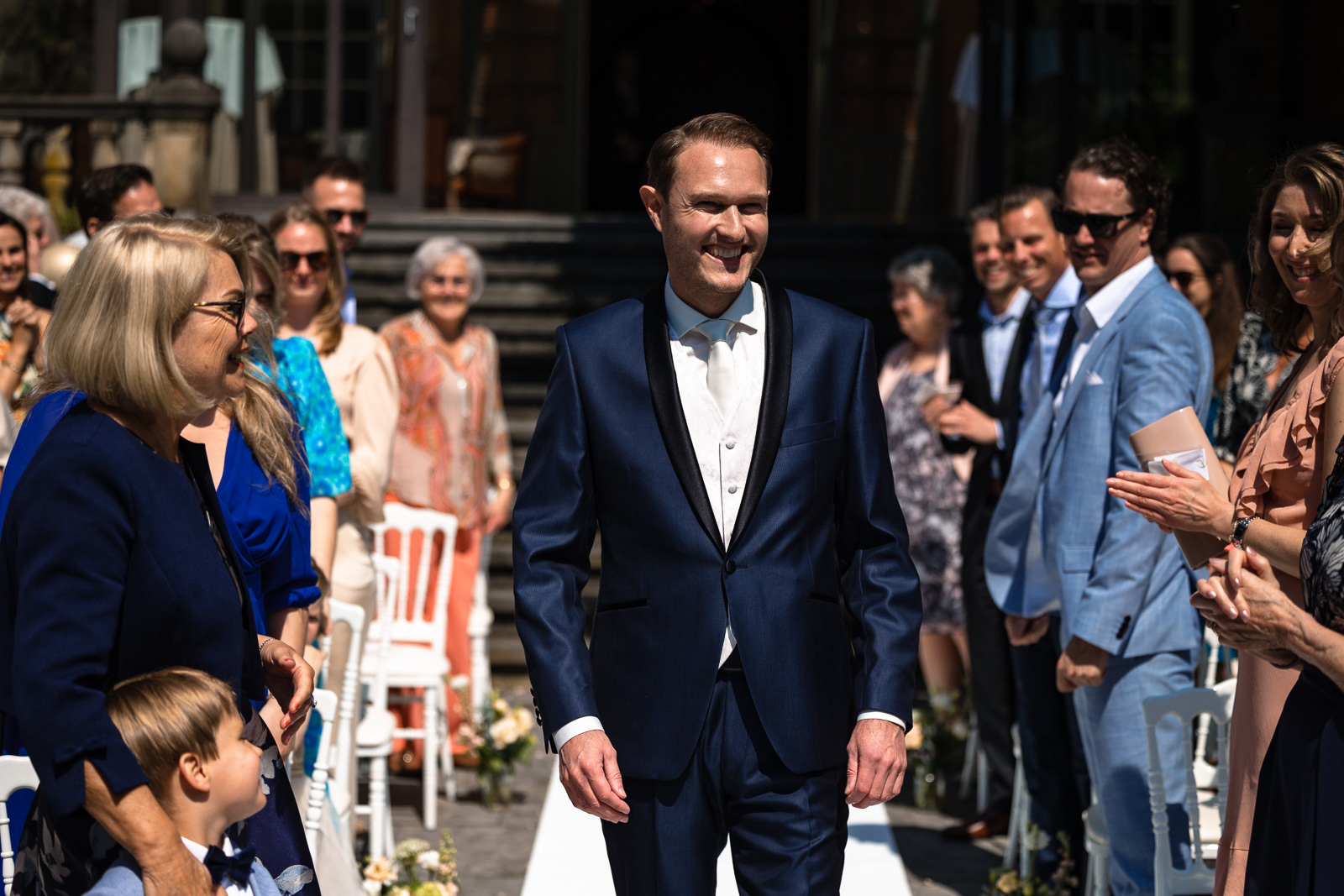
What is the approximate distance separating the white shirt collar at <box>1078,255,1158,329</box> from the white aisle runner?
2073mm

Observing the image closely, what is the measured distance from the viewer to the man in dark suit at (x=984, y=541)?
543cm

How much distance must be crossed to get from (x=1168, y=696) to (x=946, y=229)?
7.95 meters

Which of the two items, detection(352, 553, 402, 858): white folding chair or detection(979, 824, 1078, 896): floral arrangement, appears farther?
detection(352, 553, 402, 858): white folding chair

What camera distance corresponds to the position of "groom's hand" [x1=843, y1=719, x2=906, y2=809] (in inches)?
104

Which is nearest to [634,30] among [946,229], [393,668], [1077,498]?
[946,229]

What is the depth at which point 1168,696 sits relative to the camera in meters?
3.43

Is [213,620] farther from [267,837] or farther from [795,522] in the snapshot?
[795,522]

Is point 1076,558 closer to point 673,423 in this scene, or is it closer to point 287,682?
point 673,423

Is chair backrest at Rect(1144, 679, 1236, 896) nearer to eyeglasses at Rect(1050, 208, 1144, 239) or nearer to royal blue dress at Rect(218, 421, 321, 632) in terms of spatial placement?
eyeglasses at Rect(1050, 208, 1144, 239)

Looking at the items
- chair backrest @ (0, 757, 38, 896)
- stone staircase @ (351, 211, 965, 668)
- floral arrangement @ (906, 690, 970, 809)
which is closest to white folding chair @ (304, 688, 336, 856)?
chair backrest @ (0, 757, 38, 896)

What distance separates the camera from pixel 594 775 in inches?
102

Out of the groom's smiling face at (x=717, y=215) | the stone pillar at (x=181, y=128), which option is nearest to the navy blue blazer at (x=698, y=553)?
the groom's smiling face at (x=717, y=215)

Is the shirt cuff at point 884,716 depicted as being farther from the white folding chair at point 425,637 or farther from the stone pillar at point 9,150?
the stone pillar at point 9,150

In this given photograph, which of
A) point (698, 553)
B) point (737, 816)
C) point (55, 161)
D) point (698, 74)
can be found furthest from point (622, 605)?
point (698, 74)
